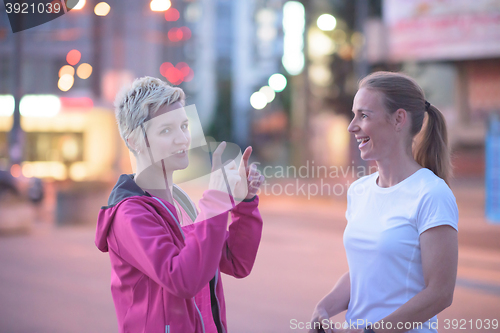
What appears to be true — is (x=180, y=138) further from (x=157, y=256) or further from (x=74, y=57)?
(x=74, y=57)

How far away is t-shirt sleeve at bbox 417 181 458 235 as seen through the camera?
5.57 ft

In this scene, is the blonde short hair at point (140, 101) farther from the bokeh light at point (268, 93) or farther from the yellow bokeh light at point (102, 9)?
the bokeh light at point (268, 93)

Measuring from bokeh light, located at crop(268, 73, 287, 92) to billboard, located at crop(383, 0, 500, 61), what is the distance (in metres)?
8.12

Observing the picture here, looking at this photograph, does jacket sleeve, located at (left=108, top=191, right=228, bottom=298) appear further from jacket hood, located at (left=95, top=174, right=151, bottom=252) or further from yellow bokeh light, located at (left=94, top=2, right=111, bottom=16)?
yellow bokeh light, located at (left=94, top=2, right=111, bottom=16)

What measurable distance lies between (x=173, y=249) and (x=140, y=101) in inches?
20.7

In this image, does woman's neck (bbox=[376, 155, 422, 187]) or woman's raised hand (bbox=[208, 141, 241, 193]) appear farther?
woman's neck (bbox=[376, 155, 422, 187])

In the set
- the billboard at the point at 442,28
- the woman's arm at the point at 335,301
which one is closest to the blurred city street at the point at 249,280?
the woman's arm at the point at 335,301

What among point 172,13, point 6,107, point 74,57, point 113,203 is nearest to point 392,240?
point 113,203

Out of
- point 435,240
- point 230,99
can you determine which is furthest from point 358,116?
point 230,99

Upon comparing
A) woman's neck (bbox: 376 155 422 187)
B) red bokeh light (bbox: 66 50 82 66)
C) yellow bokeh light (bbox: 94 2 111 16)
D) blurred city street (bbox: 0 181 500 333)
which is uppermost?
yellow bokeh light (bbox: 94 2 111 16)

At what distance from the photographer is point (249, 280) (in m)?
6.39

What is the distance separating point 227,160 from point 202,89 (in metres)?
32.5

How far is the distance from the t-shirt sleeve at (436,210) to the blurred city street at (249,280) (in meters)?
3.18

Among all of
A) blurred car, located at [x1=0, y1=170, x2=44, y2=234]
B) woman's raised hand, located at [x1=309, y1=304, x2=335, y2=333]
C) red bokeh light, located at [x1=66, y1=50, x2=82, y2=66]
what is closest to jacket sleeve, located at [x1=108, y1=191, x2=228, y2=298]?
woman's raised hand, located at [x1=309, y1=304, x2=335, y2=333]
